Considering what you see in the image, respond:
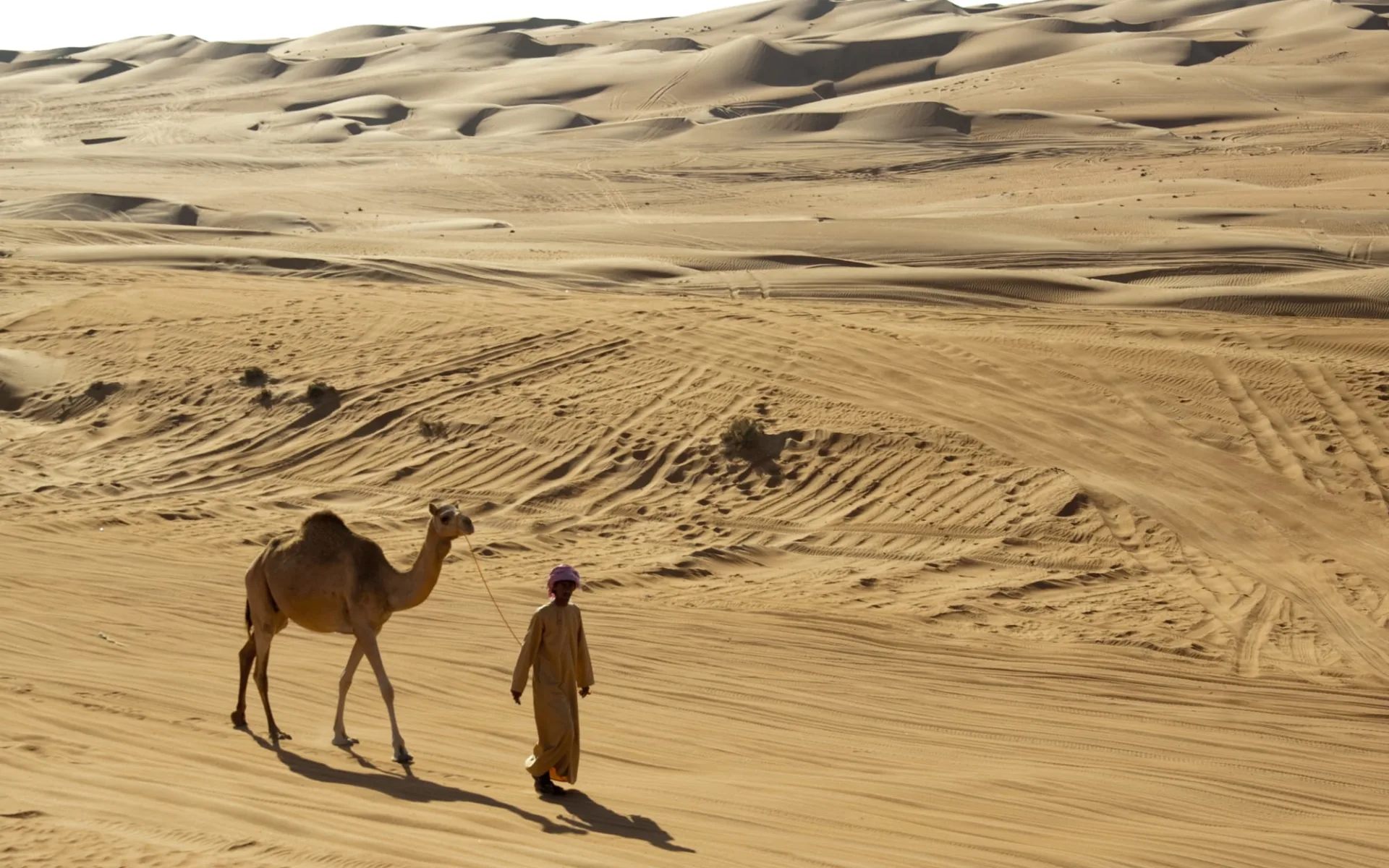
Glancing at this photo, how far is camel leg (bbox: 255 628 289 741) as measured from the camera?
340 inches

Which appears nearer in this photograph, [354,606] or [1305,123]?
[354,606]

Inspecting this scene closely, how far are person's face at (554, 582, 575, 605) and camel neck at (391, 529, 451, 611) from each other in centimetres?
71

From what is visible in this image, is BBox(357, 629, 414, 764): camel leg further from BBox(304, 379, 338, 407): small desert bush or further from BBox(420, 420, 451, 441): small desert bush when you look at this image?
BBox(304, 379, 338, 407): small desert bush

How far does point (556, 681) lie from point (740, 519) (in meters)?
7.26

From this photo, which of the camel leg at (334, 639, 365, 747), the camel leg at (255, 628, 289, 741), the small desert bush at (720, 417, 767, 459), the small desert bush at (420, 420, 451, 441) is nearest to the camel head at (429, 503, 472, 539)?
the camel leg at (334, 639, 365, 747)

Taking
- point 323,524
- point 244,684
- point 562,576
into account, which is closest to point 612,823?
point 562,576

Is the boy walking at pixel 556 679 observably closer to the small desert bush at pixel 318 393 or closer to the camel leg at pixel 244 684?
the camel leg at pixel 244 684

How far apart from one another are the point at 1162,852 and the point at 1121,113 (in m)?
53.7

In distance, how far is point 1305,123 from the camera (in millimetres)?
51062

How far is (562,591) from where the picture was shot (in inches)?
314

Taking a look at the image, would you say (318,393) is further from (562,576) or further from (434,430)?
(562,576)

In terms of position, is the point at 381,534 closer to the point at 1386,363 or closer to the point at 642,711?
the point at 642,711

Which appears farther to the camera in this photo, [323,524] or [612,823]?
[323,524]

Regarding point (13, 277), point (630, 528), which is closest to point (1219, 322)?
point (630, 528)
